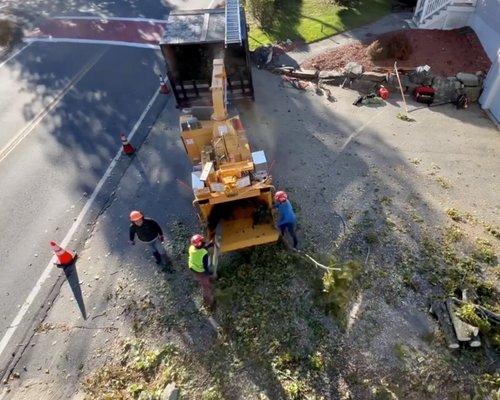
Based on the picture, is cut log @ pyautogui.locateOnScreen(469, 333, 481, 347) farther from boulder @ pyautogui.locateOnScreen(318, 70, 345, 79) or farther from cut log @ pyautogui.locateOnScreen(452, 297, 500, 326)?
boulder @ pyautogui.locateOnScreen(318, 70, 345, 79)

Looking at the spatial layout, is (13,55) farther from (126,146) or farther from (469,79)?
(469,79)

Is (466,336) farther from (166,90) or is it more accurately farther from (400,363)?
(166,90)

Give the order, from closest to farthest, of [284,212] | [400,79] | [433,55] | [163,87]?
[284,212] → [400,79] → [163,87] → [433,55]

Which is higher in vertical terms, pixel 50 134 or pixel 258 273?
pixel 50 134

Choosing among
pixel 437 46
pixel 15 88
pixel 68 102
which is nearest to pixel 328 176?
pixel 437 46

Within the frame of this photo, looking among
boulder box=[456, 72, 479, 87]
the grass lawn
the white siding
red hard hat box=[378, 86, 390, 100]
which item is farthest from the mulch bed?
the grass lawn

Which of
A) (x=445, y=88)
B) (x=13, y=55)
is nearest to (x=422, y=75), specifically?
(x=445, y=88)
